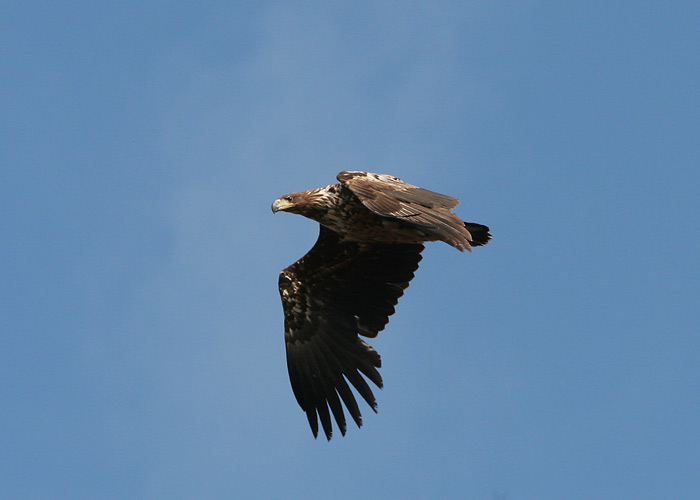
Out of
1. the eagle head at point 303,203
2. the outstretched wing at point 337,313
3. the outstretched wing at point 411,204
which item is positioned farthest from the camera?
the outstretched wing at point 337,313

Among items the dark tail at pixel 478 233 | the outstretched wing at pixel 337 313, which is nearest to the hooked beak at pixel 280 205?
the outstretched wing at pixel 337 313

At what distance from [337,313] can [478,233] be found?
236 cm

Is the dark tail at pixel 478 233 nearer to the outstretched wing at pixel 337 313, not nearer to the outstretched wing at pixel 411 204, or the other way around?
the outstretched wing at pixel 337 313

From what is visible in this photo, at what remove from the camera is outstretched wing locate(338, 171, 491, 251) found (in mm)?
12633

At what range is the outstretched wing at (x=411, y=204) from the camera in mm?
12633

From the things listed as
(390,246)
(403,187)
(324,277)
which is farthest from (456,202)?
(324,277)

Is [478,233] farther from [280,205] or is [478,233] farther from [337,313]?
[280,205]

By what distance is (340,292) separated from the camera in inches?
616

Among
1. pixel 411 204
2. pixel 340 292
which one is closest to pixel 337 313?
pixel 340 292

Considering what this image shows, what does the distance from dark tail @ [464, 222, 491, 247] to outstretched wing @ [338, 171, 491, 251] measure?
3.69ft

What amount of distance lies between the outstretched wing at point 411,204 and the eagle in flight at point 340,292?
0.93 ft

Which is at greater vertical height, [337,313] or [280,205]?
[280,205]

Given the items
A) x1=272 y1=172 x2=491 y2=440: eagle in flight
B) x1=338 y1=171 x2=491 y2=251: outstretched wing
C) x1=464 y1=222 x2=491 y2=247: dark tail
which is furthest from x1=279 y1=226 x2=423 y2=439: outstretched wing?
x1=338 y1=171 x2=491 y2=251: outstretched wing

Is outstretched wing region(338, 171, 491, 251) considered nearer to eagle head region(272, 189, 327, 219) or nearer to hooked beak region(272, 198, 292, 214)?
eagle head region(272, 189, 327, 219)
